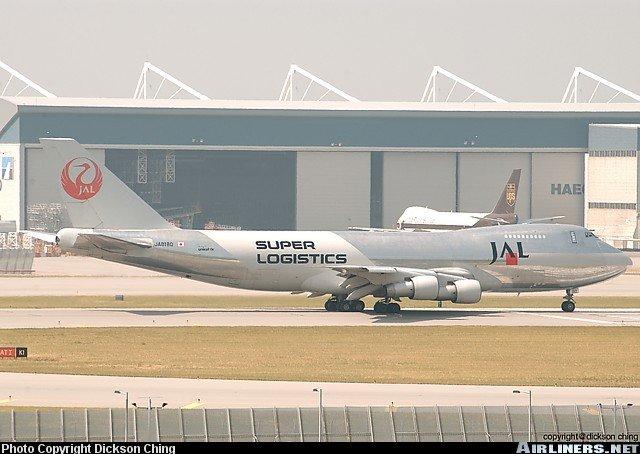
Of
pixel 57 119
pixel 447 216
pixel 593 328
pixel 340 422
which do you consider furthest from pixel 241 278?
pixel 57 119

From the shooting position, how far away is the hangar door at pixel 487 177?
14338 centimetres

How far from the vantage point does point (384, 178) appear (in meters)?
144

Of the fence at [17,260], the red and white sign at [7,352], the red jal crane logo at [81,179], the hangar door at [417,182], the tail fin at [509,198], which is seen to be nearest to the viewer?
the red and white sign at [7,352]

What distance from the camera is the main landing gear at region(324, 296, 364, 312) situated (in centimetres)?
6638

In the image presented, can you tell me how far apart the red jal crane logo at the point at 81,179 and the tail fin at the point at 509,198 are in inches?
2673

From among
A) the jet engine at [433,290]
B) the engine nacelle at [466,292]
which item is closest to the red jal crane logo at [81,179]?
the jet engine at [433,290]

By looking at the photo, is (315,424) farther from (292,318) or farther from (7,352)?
(292,318)

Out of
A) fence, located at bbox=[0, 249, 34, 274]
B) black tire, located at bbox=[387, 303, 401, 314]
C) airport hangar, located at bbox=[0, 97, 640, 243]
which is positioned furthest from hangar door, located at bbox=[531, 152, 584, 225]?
black tire, located at bbox=[387, 303, 401, 314]

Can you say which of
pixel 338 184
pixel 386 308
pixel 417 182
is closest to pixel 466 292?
pixel 386 308

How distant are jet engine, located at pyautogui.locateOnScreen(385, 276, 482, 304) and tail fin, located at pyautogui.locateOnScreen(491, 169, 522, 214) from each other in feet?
202

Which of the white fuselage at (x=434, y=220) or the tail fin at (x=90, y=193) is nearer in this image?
the tail fin at (x=90, y=193)

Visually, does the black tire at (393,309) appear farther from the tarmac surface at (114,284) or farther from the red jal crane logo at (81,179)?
the red jal crane logo at (81,179)

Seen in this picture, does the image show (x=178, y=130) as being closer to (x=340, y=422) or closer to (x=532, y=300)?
(x=532, y=300)

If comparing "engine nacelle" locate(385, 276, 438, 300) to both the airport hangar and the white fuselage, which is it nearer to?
the white fuselage
